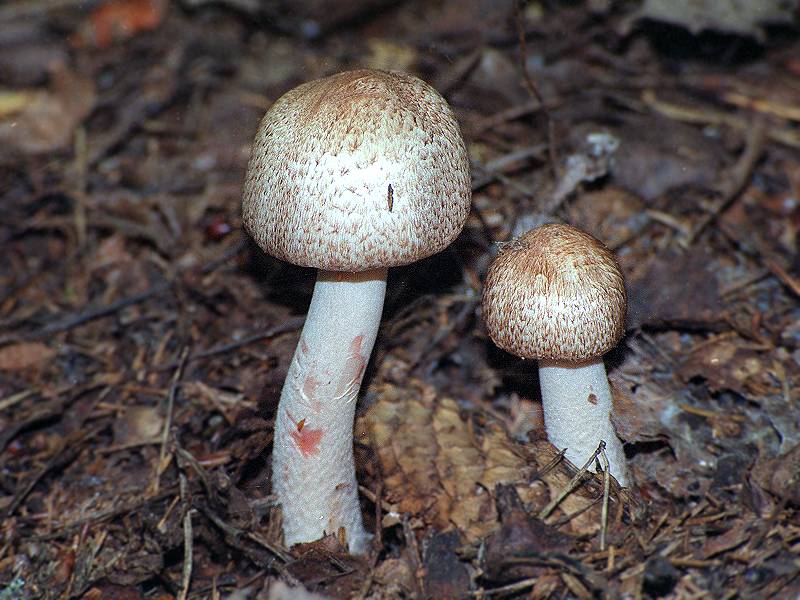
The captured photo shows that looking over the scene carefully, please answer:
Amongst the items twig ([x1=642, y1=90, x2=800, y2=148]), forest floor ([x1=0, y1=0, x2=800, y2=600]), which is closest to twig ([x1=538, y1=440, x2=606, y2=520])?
forest floor ([x1=0, y1=0, x2=800, y2=600])

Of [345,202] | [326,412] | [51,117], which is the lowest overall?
[51,117]

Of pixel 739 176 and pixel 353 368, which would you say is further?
pixel 739 176

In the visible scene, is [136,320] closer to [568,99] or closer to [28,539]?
[28,539]

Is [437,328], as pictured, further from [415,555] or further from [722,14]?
[722,14]

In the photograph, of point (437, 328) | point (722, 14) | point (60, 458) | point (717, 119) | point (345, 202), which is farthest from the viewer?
point (722, 14)

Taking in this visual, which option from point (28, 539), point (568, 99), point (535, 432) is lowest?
point (28, 539)

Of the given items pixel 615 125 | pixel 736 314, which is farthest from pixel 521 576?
pixel 615 125

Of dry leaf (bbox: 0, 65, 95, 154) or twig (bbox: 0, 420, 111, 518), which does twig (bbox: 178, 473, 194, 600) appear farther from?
dry leaf (bbox: 0, 65, 95, 154)

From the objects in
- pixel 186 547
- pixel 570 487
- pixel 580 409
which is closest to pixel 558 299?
pixel 580 409
